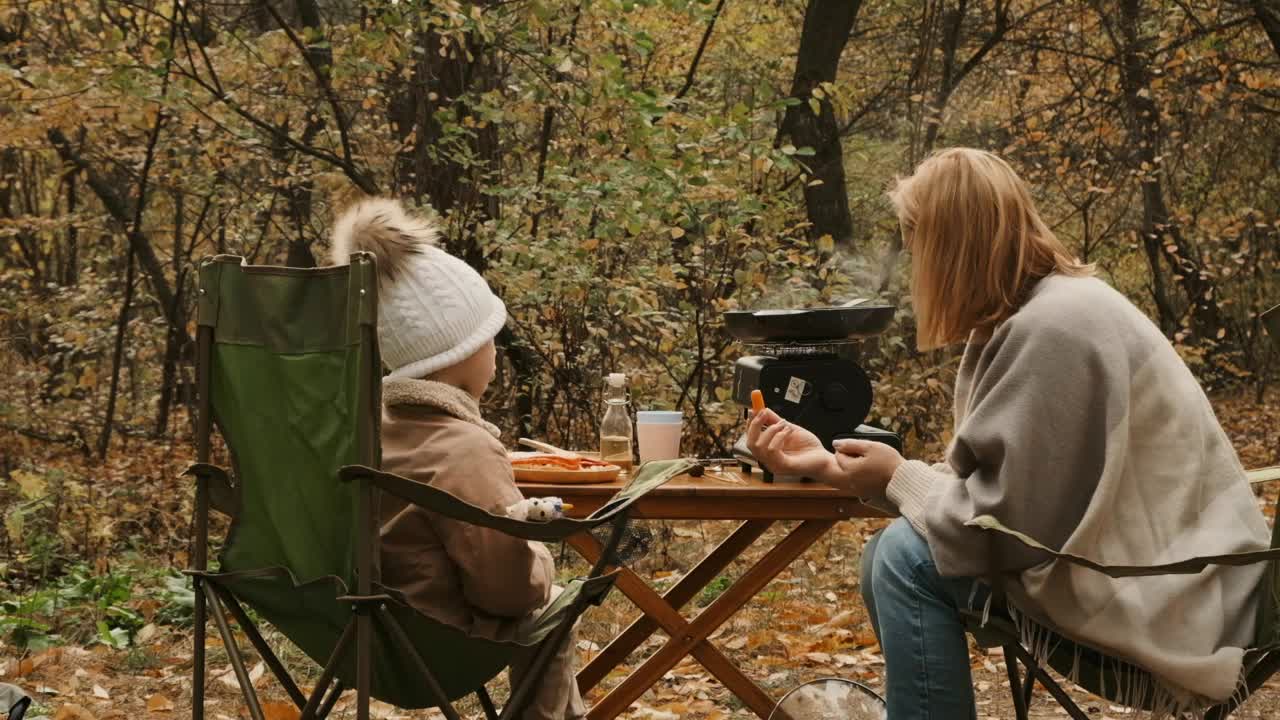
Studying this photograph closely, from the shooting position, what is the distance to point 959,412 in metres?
2.70

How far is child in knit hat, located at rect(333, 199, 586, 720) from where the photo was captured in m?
2.34

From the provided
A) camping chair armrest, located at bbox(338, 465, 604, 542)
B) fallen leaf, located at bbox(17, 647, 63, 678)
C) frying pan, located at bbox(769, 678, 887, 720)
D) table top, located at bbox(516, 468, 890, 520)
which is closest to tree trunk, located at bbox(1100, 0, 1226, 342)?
frying pan, located at bbox(769, 678, 887, 720)

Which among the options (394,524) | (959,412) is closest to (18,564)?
(394,524)

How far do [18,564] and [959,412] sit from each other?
459 centimetres

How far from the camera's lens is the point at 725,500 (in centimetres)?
291

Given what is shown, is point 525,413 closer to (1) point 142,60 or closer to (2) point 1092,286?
(1) point 142,60

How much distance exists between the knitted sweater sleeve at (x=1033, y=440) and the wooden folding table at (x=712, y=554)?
52 centimetres

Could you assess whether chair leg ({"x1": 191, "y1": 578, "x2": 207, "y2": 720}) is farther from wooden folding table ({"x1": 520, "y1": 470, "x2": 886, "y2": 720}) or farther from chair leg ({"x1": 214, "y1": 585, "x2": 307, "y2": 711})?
wooden folding table ({"x1": 520, "y1": 470, "x2": 886, "y2": 720})

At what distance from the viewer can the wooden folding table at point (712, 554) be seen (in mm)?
2891

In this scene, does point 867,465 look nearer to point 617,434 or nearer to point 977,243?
point 977,243

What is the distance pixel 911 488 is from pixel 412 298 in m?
1.00

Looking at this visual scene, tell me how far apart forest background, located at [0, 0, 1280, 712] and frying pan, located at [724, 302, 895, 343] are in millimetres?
2754

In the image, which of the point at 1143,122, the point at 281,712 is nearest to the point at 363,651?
the point at 281,712

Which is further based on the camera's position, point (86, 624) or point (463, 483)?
point (86, 624)
